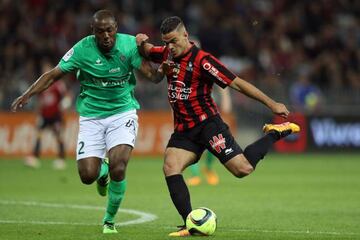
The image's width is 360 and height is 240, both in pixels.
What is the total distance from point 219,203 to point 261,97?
415 centimetres

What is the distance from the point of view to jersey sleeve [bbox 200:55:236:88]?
367 inches

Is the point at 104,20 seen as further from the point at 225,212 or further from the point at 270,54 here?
the point at 270,54

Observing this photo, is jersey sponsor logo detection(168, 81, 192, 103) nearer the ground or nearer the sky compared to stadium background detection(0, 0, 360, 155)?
nearer the ground

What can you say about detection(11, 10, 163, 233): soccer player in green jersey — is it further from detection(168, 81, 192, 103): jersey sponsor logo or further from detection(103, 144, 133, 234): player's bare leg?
detection(168, 81, 192, 103): jersey sponsor logo

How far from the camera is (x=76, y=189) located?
1559cm

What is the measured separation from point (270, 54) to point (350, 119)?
2.95 m

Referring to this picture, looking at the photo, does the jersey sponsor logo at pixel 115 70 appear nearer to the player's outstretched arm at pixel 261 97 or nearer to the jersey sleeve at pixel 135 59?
the jersey sleeve at pixel 135 59

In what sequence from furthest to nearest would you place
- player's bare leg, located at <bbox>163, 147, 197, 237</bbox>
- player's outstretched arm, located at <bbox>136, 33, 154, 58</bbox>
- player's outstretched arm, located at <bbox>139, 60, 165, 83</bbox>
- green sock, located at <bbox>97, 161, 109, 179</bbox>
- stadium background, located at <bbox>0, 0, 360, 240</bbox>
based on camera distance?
stadium background, located at <bbox>0, 0, 360, 240</bbox>, green sock, located at <bbox>97, 161, 109, 179</bbox>, player's outstretched arm, located at <bbox>136, 33, 154, 58</bbox>, player's outstretched arm, located at <bbox>139, 60, 165, 83</bbox>, player's bare leg, located at <bbox>163, 147, 197, 237</bbox>

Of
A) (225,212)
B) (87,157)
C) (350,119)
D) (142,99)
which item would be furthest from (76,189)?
(350,119)

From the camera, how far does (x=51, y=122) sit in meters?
21.0

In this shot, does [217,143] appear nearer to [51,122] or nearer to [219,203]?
[219,203]

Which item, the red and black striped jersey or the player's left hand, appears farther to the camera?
the red and black striped jersey

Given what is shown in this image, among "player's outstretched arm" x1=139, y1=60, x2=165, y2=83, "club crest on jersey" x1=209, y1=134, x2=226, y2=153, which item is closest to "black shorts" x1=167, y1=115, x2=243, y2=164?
"club crest on jersey" x1=209, y1=134, x2=226, y2=153

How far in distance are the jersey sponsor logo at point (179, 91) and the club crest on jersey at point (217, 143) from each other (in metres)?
0.53
